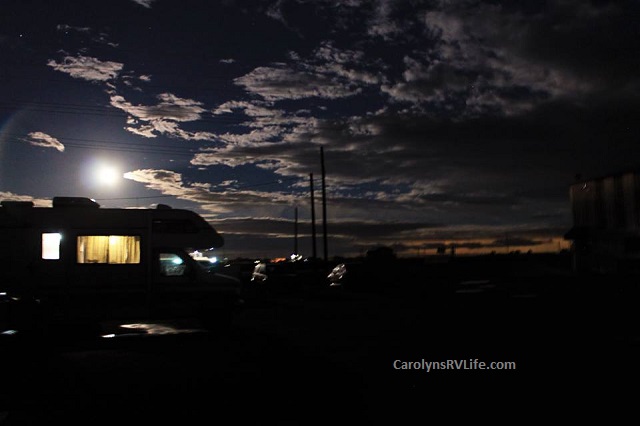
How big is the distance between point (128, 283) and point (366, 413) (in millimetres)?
9484

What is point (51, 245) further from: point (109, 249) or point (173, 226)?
point (173, 226)

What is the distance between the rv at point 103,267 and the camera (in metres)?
13.9

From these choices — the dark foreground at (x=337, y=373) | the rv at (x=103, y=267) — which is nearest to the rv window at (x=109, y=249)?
the rv at (x=103, y=267)

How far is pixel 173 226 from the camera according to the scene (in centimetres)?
1485

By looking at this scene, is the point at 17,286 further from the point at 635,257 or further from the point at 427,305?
the point at 635,257

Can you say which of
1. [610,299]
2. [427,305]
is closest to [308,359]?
[427,305]

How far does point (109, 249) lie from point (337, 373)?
795 cm

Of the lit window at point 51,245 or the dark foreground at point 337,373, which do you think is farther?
the lit window at point 51,245

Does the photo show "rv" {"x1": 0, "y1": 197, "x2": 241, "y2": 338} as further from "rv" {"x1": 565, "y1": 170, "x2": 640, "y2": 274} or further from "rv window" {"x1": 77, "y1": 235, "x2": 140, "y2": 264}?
"rv" {"x1": 565, "y1": 170, "x2": 640, "y2": 274}

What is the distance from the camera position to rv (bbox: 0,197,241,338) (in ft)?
45.7

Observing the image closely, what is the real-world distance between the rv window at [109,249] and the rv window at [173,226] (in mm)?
530

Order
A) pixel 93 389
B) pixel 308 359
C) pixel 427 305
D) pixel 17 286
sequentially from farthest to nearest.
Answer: pixel 427 305
pixel 17 286
pixel 308 359
pixel 93 389

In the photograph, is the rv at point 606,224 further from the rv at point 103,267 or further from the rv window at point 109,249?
the rv window at point 109,249

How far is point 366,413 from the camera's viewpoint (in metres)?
6.36
